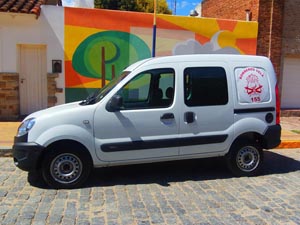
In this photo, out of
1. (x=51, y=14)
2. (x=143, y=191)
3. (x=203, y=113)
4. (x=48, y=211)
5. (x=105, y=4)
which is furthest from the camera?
(x=105, y=4)

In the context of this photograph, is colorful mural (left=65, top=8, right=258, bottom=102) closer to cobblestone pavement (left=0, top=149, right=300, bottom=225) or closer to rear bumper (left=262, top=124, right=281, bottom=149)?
cobblestone pavement (left=0, top=149, right=300, bottom=225)

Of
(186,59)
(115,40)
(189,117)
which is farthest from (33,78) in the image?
(189,117)

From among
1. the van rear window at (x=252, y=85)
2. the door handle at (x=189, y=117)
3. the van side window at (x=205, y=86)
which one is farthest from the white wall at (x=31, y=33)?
the van rear window at (x=252, y=85)

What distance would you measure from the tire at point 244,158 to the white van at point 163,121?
0.02 metres

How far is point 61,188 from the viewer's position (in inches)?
225

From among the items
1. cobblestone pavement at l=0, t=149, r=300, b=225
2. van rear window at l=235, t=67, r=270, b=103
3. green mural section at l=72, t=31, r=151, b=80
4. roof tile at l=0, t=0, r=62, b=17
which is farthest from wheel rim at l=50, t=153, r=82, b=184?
Result: roof tile at l=0, t=0, r=62, b=17

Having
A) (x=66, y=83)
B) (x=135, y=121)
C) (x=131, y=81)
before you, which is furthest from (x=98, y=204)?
(x=66, y=83)

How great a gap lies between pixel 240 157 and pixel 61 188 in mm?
3014

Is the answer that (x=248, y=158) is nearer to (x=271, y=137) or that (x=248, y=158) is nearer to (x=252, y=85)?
(x=271, y=137)

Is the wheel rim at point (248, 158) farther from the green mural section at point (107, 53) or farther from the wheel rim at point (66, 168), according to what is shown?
the green mural section at point (107, 53)

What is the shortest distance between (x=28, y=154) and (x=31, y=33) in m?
6.71

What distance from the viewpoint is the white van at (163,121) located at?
564 centimetres

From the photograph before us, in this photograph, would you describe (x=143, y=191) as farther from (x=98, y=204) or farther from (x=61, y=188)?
(x=61, y=188)

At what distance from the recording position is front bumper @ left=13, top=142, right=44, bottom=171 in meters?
5.52
